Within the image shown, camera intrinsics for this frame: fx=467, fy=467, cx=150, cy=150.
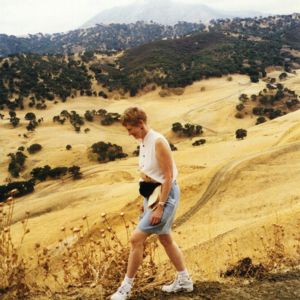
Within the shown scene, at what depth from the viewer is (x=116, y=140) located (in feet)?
136

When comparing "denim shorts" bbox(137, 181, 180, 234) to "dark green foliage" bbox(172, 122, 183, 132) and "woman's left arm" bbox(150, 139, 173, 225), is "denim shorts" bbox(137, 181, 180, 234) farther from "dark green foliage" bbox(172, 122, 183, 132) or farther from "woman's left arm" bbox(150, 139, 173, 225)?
"dark green foliage" bbox(172, 122, 183, 132)

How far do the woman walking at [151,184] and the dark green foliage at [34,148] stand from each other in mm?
35010

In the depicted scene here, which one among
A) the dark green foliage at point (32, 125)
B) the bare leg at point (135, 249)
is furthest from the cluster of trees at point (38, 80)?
the bare leg at point (135, 249)

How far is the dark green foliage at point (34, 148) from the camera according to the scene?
38525mm

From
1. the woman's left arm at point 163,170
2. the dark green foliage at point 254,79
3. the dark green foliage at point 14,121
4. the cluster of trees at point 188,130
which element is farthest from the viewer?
the dark green foliage at point 254,79

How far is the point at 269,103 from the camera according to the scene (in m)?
51.5

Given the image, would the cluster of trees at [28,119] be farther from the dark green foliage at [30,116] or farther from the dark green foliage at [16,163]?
the dark green foliage at [16,163]

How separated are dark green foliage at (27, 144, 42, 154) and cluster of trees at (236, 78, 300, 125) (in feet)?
67.2

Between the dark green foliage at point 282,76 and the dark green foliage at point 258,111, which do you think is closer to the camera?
the dark green foliage at point 258,111

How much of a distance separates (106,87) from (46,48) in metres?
119

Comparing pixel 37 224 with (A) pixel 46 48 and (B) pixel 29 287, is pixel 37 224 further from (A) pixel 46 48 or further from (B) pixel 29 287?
(A) pixel 46 48

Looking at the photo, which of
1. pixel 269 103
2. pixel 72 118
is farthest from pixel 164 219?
pixel 269 103

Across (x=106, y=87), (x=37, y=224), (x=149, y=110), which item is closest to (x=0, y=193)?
(x=37, y=224)

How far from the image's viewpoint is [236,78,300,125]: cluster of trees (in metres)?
48.2
